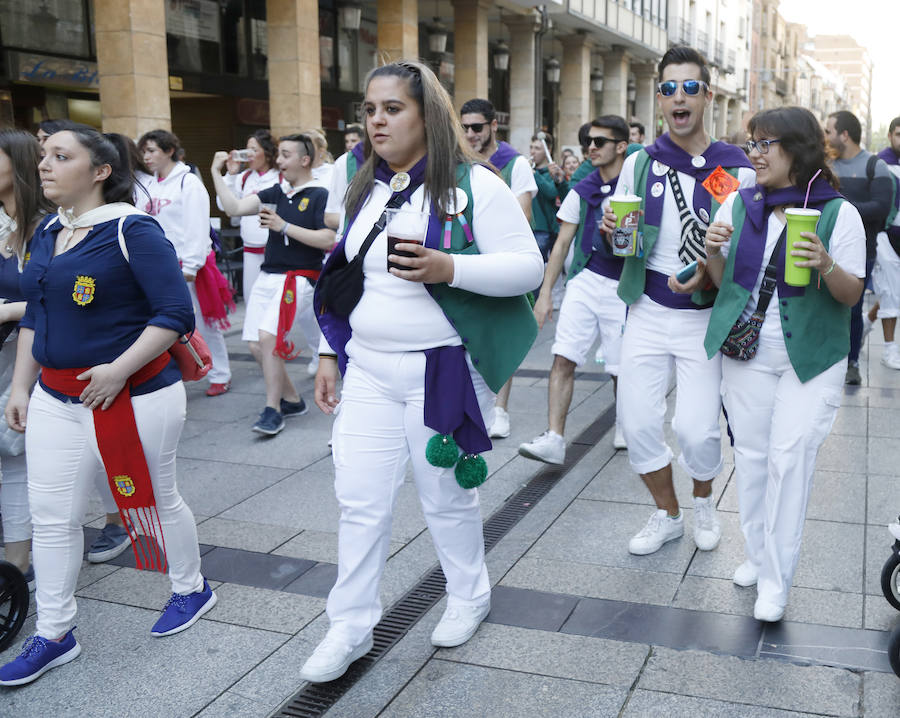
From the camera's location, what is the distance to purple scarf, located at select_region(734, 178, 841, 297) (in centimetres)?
352

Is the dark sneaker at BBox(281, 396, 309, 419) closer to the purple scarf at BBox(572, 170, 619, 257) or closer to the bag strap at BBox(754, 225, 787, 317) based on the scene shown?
the purple scarf at BBox(572, 170, 619, 257)

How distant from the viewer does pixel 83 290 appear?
11.0 feet

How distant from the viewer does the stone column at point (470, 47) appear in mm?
22500

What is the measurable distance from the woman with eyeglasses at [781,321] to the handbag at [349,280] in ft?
4.07

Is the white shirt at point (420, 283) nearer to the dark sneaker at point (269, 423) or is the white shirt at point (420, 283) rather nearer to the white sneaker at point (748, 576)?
the white sneaker at point (748, 576)

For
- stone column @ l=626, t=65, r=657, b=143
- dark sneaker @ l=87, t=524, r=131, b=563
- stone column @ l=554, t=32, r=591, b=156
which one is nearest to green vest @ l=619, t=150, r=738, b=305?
dark sneaker @ l=87, t=524, r=131, b=563

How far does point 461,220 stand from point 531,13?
23712 mm

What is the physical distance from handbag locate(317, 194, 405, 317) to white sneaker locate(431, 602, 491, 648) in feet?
3.84

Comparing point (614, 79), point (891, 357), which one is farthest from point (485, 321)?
point (614, 79)

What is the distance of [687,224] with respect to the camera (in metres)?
4.16

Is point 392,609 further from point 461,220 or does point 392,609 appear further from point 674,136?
point 674,136

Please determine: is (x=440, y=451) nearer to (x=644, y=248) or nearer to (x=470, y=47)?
(x=644, y=248)

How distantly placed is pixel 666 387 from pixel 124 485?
227cm

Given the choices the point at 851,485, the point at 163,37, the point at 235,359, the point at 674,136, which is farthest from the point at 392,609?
the point at 163,37
